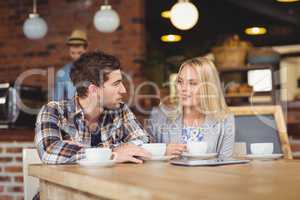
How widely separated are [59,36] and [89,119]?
3.72 meters

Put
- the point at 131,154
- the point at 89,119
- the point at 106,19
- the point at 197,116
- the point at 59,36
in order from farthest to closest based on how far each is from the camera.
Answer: the point at 59,36
the point at 106,19
the point at 197,116
the point at 89,119
the point at 131,154

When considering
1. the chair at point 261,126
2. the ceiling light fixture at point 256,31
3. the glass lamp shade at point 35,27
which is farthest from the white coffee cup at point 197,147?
the ceiling light fixture at point 256,31

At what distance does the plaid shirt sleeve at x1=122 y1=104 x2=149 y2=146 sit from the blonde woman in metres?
0.21

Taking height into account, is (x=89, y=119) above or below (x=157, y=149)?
above

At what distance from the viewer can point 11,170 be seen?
3.70 meters

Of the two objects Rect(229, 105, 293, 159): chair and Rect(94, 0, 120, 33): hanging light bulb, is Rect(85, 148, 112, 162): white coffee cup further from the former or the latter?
Rect(94, 0, 120, 33): hanging light bulb

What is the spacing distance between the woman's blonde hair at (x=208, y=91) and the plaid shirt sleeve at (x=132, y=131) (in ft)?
1.22

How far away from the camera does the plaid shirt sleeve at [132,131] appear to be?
2299 millimetres

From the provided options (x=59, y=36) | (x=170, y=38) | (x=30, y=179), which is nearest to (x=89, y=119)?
(x=30, y=179)

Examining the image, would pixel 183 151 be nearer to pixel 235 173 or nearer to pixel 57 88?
pixel 235 173

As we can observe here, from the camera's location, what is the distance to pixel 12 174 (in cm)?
370

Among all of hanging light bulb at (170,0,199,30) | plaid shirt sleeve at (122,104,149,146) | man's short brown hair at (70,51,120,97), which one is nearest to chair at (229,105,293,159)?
plaid shirt sleeve at (122,104,149,146)

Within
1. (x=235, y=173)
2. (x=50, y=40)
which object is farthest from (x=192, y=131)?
(x=50, y=40)

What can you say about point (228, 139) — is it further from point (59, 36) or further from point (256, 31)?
point (256, 31)
